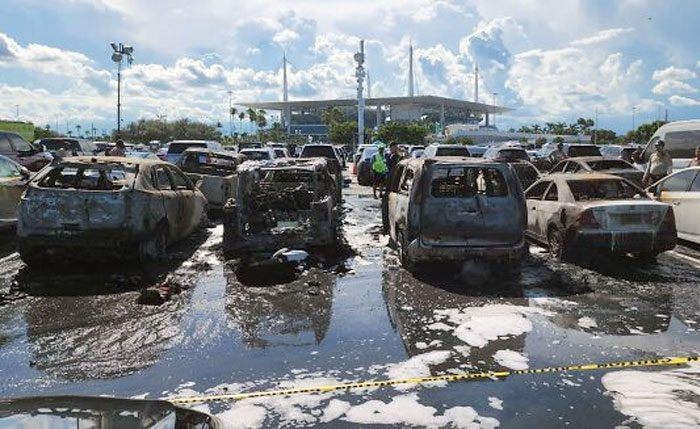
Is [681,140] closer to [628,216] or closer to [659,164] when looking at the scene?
[659,164]

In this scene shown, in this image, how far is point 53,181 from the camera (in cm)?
870

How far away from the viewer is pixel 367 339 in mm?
5777

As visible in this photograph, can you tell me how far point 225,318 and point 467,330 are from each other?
247 cm

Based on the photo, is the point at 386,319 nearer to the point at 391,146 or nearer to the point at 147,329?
the point at 147,329

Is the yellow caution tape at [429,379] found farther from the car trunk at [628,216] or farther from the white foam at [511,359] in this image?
the car trunk at [628,216]

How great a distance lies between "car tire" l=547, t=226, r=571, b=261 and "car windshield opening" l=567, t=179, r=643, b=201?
646 millimetres

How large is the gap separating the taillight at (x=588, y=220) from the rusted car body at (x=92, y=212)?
235 inches

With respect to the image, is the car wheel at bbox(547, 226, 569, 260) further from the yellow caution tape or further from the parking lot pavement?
the yellow caution tape

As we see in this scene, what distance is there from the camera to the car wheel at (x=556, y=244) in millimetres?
9148

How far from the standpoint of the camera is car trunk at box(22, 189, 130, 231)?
8.04 metres

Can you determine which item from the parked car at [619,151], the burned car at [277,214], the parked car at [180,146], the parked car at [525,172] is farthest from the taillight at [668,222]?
the parked car at [619,151]

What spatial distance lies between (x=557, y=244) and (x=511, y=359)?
4608 mm

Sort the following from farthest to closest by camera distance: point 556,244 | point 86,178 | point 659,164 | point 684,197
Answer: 1. point 659,164
2. point 684,197
3. point 556,244
4. point 86,178

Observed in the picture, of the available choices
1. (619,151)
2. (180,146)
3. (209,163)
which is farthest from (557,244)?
(619,151)
